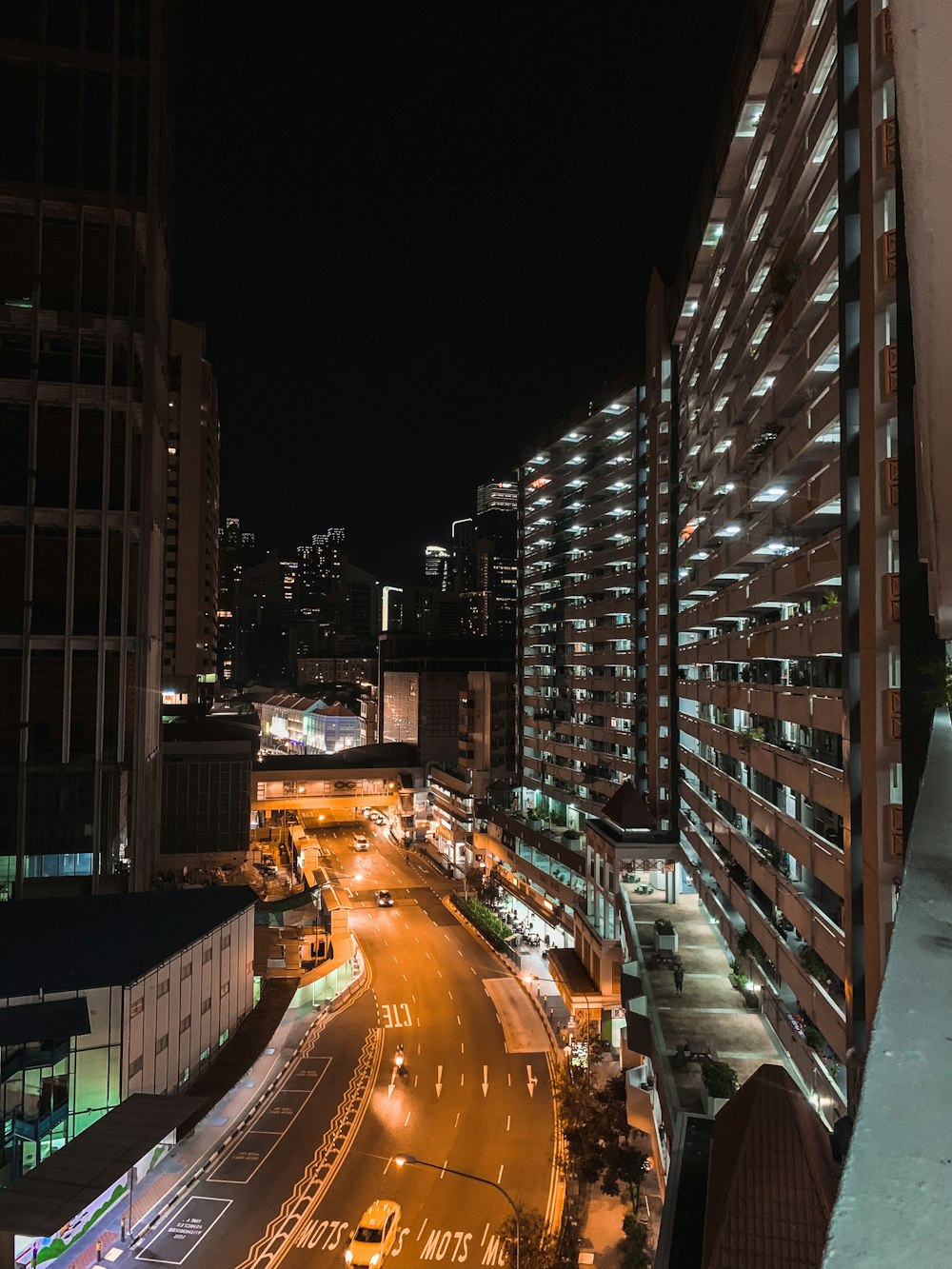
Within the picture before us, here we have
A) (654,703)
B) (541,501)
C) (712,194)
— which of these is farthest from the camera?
(541,501)

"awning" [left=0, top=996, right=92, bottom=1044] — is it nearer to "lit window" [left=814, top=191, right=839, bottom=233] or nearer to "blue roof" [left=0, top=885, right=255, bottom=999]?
"blue roof" [left=0, top=885, right=255, bottom=999]

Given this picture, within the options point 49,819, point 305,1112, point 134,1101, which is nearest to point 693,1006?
point 305,1112

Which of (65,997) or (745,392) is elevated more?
(745,392)

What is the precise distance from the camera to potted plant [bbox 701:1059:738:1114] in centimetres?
1800

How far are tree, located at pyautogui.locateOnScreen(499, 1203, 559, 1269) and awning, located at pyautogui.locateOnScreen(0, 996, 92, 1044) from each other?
13967mm

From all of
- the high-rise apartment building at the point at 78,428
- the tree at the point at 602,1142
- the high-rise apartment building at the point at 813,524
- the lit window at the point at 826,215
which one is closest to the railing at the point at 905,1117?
the high-rise apartment building at the point at 813,524

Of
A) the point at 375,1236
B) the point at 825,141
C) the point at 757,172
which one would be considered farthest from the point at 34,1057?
the point at 757,172

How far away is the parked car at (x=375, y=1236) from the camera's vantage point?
21391 millimetres

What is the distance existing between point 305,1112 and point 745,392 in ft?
98.2

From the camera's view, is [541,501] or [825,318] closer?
[825,318]

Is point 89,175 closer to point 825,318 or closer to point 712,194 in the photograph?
point 712,194

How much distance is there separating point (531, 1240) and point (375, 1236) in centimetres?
448

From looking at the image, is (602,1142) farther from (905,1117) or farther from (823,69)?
(823,69)

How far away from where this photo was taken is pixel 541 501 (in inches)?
2643
